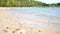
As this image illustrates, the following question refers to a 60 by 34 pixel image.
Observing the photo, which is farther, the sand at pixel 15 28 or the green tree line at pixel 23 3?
the green tree line at pixel 23 3

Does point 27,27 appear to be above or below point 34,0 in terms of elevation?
below

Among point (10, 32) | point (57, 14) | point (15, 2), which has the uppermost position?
point (15, 2)

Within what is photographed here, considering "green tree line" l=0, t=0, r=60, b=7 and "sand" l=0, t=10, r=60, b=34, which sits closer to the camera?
"sand" l=0, t=10, r=60, b=34

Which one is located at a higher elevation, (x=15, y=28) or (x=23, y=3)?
(x=23, y=3)

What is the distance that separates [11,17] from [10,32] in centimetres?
16

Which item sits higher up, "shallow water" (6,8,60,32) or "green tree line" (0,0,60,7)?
"green tree line" (0,0,60,7)

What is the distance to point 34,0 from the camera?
112cm

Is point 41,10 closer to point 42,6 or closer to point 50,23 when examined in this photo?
point 42,6

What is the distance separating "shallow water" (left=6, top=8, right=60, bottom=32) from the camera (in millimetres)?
1018

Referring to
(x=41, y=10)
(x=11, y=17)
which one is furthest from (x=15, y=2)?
(x=41, y=10)

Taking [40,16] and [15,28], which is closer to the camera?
[15,28]

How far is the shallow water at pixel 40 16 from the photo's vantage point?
1018 mm

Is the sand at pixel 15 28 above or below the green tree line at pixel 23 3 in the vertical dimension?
below

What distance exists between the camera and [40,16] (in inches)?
42.9
